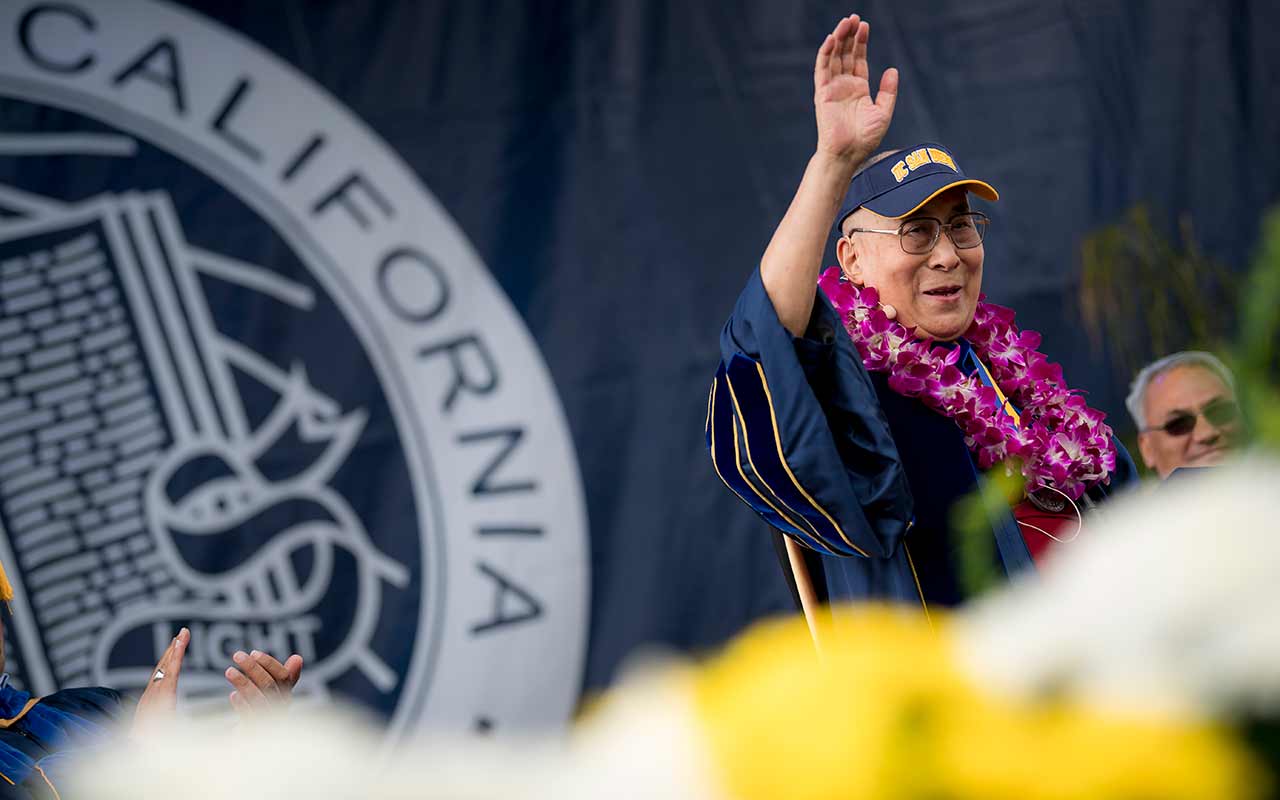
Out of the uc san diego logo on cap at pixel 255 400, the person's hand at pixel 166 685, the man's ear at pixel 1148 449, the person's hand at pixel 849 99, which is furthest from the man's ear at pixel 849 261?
the man's ear at pixel 1148 449

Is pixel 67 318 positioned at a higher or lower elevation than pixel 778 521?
higher

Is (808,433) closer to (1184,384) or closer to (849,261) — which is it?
(849,261)

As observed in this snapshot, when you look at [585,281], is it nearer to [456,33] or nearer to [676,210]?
[676,210]

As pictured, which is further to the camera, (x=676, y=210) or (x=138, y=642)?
(x=676, y=210)

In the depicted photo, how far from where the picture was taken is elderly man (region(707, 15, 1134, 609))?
4.68 feet

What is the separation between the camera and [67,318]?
2688 millimetres

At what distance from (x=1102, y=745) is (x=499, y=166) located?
8.37 feet

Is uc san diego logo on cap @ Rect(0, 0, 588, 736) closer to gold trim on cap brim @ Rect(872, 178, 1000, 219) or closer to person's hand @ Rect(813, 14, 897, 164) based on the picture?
gold trim on cap brim @ Rect(872, 178, 1000, 219)

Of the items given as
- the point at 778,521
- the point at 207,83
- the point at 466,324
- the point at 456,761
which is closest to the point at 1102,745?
the point at 456,761

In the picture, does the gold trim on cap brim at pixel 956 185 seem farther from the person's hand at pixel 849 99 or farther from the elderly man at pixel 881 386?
the person's hand at pixel 849 99

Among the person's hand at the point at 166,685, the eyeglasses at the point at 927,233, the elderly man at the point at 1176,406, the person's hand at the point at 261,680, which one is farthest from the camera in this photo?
the elderly man at the point at 1176,406

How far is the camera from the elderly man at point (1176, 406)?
2727 mm

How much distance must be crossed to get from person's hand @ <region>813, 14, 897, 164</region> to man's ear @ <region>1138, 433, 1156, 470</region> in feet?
4.88

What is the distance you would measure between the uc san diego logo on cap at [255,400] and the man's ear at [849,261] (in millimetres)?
1070
